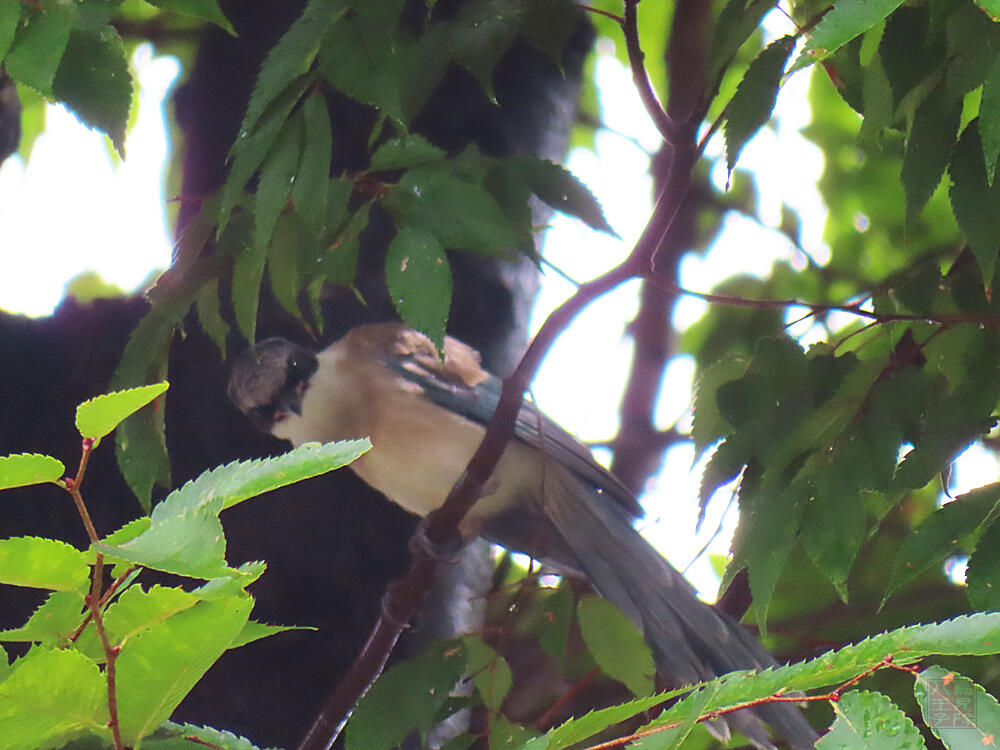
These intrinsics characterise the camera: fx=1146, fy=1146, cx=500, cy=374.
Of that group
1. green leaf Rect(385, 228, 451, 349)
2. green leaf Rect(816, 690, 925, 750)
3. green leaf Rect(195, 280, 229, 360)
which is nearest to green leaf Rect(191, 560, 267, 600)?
green leaf Rect(816, 690, 925, 750)

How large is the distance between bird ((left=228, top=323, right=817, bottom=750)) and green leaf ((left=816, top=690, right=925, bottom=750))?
1172 millimetres

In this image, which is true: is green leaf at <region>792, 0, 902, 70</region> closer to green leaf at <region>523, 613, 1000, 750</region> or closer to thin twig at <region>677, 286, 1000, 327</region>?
green leaf at <region>523, 613, 1000, 750</region>

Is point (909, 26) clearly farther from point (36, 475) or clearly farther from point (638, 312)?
point (638, 312)

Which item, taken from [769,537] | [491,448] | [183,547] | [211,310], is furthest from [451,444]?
[183,547]

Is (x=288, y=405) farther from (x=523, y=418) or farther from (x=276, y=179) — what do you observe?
(x=276, y=179)

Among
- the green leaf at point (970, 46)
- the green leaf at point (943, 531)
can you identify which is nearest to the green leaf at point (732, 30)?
the green leaf at point (970, 46)

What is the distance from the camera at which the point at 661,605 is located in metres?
1.99

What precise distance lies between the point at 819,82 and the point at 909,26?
197 centimetres

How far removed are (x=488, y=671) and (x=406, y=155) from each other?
2.47 feet

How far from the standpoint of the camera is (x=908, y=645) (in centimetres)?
79

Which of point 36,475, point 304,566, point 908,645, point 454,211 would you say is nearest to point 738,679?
point 908,645

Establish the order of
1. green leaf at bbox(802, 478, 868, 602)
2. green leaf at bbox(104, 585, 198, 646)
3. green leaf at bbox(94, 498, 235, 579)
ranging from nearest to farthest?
green leaf at bbox(94, 498, 235, 579) → green leaf at bbox(104, 585, 198, 646) → green leaf at bbox(802, 478, 868, 602)

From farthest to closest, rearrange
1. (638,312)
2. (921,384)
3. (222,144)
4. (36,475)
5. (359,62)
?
1. (638,312)
2. (222,144)
3. (921,384)
4. (359,62)
5. (36,475)

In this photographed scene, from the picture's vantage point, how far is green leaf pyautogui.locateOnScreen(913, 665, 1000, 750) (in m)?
0.79
